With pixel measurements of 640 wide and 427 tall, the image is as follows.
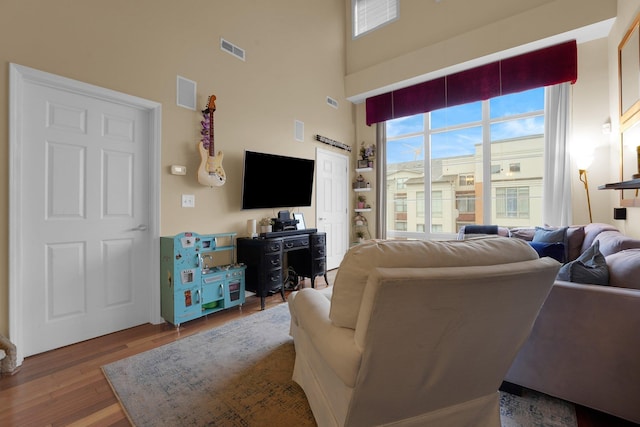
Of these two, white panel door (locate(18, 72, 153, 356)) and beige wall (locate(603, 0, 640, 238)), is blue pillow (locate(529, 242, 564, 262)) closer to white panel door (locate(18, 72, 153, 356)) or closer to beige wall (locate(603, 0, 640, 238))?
beige wall (locate(603, 0, 640, 238))

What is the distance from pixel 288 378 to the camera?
1861mm

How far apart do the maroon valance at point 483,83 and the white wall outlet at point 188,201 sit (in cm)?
380

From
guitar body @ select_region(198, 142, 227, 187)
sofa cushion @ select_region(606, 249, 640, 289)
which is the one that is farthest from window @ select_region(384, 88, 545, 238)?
guitar body @ select_region(198, 142, 227, 187)

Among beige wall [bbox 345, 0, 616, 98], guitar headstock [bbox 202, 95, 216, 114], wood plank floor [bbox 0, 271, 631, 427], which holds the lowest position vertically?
wood plank floor [bbox 0, 271, 631, 427]

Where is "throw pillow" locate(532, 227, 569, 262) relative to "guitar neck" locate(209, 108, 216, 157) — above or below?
below

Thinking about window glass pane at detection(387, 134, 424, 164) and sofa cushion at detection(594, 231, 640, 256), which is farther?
window glass pane at detection(387, 134, 424, 164)

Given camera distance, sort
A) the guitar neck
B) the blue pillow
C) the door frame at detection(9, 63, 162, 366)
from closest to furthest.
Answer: the door frame at detection(9, 63, 162, 366) < the blue pillow < the guitar neck

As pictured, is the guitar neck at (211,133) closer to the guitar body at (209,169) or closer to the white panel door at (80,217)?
the guitar body at (209,169)

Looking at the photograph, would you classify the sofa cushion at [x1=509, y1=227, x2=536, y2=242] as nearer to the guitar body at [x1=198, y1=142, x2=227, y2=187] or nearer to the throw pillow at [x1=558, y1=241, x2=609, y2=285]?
the throw pillow at [x1=558, y1=241, x2=609, y2=285]

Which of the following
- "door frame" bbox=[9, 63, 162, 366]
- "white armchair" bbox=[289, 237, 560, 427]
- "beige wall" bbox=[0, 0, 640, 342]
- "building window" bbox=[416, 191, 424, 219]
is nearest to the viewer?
"white armchair" bbox=[289, 237, 560, 427]

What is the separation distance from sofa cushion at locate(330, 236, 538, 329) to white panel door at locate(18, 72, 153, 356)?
8.03 feet

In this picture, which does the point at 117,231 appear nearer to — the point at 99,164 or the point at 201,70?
the point at 99,164

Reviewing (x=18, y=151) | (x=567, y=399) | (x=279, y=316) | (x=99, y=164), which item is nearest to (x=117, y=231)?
(x=99, y=164)

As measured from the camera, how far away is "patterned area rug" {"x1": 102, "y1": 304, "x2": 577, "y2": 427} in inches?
59.5
